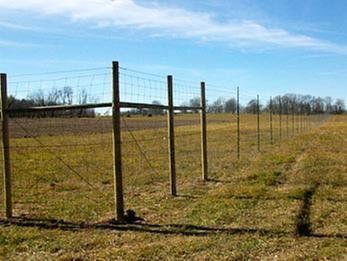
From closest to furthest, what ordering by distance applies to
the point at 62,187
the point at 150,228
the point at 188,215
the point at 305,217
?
the point at 150,228
the point at 305,217
the point at 188,215
the point at 62,187

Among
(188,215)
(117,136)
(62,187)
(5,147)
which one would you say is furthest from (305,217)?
(62,187)

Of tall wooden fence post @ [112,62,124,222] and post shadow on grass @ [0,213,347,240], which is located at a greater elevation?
tall wooden fence post @ [112,62,124,222]

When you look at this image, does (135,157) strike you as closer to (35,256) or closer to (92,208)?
(92,208)

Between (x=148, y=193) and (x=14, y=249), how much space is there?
5.31 meters

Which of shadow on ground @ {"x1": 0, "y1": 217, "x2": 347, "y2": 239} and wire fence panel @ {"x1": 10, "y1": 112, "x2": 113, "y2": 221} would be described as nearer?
shadow on ground @ {"x1": 0, "y1": 217, "x2": 347, "y2": 239}

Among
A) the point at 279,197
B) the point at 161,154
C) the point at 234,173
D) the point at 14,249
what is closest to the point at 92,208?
the point at 14,249

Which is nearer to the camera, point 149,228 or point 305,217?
point 149,228

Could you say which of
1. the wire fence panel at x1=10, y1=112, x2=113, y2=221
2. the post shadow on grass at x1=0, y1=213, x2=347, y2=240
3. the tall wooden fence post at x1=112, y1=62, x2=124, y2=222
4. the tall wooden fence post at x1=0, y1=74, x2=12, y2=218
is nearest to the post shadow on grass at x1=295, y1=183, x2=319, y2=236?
the post shadow on grass at x1=0, y1=213, x2=347, y2=240

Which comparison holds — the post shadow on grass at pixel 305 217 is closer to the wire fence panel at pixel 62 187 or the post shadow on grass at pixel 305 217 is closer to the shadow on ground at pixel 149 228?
the shadow on ground at pixel 149 228

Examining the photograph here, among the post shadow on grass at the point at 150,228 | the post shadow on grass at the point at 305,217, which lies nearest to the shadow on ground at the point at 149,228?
the post shadow on grass at the point at 150,228

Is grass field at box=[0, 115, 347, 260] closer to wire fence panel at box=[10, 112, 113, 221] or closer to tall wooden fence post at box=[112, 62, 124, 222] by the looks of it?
wire fence panel at box=[10, 112, 113, 221]

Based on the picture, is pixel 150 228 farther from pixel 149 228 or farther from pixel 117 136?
pixel 117 136

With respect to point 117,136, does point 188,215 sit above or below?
below

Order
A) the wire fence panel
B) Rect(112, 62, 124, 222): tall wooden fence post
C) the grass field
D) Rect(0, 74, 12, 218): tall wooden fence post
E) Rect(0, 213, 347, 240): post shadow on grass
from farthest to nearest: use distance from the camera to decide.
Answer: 1. the wire fence panel
2. Rect(0, 74, 12, 218): tall wooden fence post
3. Rect(112, 62, 124, 222): tall wooden fence post
4. Rect(0, 213, 347, 240): post shadow on grass
5. the grass field
